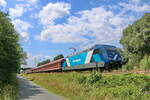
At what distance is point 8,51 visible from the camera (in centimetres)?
2217

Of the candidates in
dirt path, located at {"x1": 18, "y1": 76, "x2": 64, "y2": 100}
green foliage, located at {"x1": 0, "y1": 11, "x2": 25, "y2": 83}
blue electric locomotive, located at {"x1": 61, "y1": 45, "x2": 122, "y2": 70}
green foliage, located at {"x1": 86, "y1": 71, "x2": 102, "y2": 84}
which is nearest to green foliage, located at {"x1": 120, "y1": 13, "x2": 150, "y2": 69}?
blue electric locomotive, located at {"x1": 61, "y1": 45, "x2": 122, "y2": 70}

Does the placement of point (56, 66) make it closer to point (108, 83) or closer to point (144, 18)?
point (144, 18)

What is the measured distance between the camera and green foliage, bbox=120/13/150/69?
30188 mm

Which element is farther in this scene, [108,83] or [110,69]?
[110,69]

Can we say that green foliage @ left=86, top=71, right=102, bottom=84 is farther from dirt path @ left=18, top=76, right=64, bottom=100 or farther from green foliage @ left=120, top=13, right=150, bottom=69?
green foliage @ left=120, top=13, right=150, bottom=69

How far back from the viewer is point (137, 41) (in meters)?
30.9

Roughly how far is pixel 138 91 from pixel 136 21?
21.1 meters

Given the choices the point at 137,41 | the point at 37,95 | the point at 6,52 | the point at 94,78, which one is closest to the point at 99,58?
the point at 137,41

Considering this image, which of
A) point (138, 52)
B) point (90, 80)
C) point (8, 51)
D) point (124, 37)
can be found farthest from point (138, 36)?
point (8, 51)

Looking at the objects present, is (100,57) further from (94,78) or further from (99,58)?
(94,78)

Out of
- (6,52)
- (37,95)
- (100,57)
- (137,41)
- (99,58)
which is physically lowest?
(37,95)

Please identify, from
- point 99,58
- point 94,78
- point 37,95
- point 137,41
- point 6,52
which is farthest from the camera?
point 137,41

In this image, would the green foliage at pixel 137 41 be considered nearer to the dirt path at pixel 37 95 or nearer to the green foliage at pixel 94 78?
the green foliage at pixel 94 78

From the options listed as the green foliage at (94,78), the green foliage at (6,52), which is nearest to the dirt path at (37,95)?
the green foliage at (6,52)
